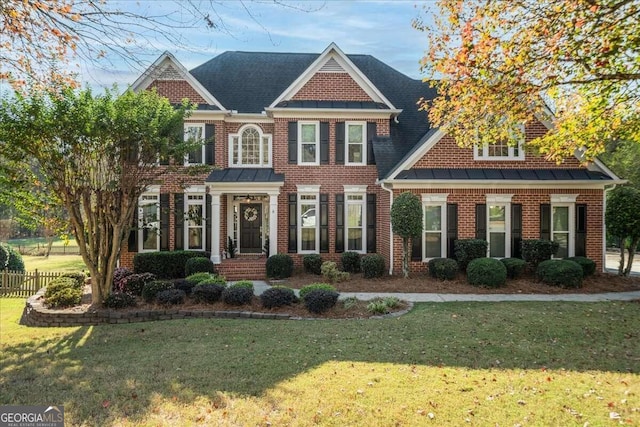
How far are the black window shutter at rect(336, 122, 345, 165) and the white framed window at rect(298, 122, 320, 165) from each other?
78 centimetres

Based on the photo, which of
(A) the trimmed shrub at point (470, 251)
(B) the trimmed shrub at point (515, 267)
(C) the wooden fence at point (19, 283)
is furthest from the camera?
(C) the wooden fence at point (19, 283)

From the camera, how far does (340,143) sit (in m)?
15.7

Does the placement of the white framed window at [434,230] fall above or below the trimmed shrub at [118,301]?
above

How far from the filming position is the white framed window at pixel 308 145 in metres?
15.7

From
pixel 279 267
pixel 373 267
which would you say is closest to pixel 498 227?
pixel 373 267

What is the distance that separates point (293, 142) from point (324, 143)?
1.26 metres

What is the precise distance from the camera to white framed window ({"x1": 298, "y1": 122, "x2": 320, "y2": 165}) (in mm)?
15672

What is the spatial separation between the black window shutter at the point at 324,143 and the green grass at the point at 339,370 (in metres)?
8.40

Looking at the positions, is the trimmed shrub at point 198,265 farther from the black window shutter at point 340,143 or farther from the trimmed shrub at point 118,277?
the black window shutter at point 340,143

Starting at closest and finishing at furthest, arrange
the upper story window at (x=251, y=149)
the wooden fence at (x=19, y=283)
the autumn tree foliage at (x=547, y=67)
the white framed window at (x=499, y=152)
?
the autumn tree foliage at (x=547, y=67) → the wooden fence at (x=19, y=283) → the white framed window at (x=499, y=152) → the upper story window at (x=251, y=149)

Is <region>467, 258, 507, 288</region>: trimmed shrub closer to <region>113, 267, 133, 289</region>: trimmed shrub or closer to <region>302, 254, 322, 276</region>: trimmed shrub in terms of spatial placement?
<region>302, 254, 322, 276</region>: trimmed shrub

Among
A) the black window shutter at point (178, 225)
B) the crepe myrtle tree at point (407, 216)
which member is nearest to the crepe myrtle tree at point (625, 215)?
the crepe myrtle tree at point (407, 216)

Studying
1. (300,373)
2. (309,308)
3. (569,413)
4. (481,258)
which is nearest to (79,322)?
(309,308)

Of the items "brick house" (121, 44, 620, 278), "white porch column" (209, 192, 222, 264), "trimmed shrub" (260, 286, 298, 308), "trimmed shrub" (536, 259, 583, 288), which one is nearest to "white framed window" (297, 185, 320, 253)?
"brick house" (121, 44, 620, 278)
